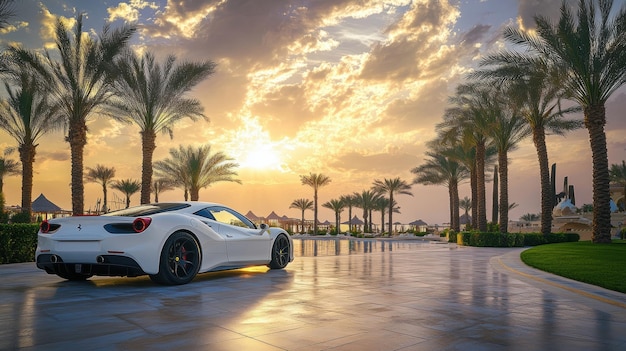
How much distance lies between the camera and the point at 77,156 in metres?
21.8

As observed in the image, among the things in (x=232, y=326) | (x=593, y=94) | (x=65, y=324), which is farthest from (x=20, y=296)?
(x=593, y=94)

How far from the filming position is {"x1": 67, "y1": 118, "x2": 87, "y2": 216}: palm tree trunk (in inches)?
848

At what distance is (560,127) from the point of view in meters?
32.6

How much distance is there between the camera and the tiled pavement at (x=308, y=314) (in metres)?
4.08

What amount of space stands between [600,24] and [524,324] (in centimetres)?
2254

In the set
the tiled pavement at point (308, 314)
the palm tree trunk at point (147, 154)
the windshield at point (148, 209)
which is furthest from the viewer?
the palm tree trunk at point (147, 154)

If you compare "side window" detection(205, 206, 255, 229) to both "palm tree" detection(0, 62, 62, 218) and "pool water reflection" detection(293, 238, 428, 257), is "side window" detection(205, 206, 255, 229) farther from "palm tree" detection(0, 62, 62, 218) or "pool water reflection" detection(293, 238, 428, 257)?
"palm tree" detection(0, 62, 62, 218)

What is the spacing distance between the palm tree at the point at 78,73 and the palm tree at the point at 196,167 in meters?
18.2

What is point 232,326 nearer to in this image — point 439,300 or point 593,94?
point 439,300

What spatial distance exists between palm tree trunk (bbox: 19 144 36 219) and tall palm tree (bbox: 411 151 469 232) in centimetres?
3146

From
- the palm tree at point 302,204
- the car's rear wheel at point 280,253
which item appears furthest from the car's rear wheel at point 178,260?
the palm tree at point 302,204

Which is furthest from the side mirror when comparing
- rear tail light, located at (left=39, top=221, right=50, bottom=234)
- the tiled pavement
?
rear tail light, located at (left=39, top=221, right=50, bottom=234)

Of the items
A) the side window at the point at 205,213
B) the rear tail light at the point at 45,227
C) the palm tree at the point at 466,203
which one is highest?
the palm tree at the point at 466,203

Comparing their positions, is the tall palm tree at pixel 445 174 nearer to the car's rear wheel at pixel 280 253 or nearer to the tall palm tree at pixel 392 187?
the tall palm tree at pixel 392 187
